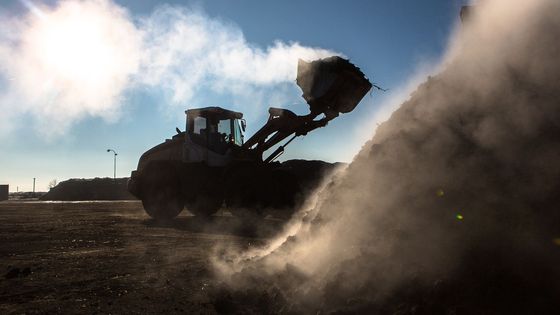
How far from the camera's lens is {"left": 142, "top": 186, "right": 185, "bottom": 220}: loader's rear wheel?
13.7m

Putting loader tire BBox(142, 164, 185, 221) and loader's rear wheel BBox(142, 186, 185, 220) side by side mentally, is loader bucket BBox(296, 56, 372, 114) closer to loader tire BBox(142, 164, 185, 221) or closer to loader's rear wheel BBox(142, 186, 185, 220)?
loader tire BBox(142, 164, 185, 221)

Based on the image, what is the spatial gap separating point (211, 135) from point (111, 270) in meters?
8.02

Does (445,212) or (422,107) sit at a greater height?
(422,107)

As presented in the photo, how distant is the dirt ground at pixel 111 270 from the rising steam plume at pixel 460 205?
0.66m

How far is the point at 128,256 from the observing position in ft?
22.9

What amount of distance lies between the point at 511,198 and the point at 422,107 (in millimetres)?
1648

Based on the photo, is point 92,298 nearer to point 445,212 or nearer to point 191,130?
point 445,212

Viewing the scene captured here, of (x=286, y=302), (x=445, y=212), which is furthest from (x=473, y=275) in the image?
(x=286, y=302)

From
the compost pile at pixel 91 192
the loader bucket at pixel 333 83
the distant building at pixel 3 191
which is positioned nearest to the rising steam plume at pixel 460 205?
the loader bucket at pixel 333 83

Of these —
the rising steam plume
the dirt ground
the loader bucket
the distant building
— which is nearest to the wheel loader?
the loader bucket

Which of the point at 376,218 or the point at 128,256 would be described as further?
the point at 128,256

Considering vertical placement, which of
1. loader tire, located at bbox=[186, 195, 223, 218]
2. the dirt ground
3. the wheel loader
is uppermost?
the wheel loader

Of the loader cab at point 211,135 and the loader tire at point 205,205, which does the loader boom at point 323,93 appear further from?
the loader tire at point 205,205

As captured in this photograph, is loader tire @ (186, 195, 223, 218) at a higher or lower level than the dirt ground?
higher
